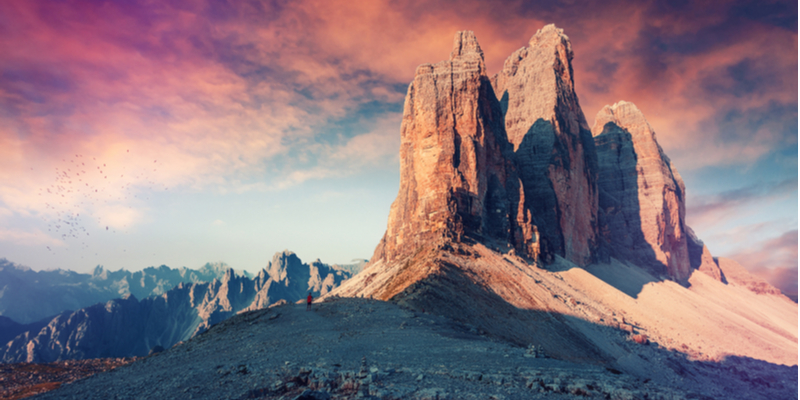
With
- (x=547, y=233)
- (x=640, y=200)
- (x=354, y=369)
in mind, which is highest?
(x=640, y=200)

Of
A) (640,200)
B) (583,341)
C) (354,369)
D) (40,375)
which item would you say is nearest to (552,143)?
(640,200)

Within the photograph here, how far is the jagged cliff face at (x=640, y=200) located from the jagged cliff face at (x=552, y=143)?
17407 millimetres

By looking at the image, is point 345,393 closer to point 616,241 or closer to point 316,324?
point 316,324

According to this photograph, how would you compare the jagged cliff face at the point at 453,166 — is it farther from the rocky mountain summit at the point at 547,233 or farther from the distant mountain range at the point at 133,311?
the distant mountain range at the point at 133,311

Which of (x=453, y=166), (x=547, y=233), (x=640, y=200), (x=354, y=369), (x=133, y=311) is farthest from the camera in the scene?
(x=133, y=311)

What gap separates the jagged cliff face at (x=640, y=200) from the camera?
105 meters

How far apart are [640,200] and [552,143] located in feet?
146

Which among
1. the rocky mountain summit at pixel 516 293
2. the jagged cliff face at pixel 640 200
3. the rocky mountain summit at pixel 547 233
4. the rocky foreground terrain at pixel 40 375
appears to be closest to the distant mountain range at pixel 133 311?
the rocky mountain summit at pixel 547 233

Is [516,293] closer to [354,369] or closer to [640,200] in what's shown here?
[354,369]

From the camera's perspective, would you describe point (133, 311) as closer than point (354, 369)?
No

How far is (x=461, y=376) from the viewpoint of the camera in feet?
47.0

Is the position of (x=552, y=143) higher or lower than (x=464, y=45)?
lower

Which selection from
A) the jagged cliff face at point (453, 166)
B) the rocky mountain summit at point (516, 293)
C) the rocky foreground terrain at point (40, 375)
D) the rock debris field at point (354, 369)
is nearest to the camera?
the rock debris field at point (354, 369)

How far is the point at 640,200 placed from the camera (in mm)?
109000
